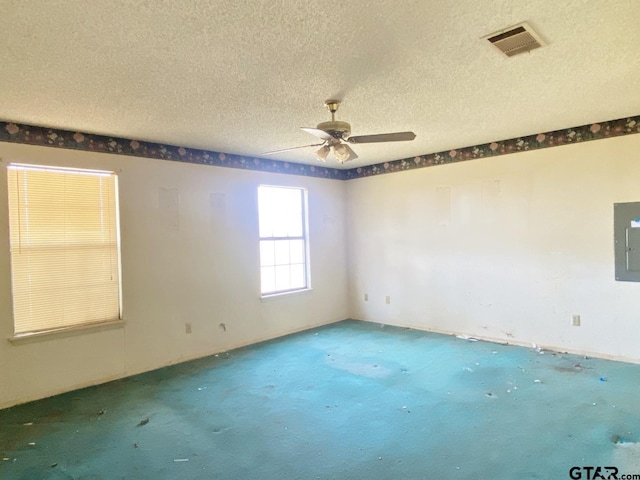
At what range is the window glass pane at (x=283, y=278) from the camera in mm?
5684

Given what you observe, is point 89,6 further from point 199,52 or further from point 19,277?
point 19,277

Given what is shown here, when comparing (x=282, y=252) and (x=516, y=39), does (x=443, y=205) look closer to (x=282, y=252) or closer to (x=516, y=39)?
(x=282, y=252)

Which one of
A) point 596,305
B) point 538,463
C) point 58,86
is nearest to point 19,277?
point 58,86

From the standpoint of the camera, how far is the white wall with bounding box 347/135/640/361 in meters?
4.13

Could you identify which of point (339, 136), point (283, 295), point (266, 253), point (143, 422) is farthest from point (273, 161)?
point (143, 422)

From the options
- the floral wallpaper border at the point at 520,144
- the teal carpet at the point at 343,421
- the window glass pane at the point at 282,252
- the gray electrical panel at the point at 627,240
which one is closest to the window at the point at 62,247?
the teal carpet at the point at 343,421

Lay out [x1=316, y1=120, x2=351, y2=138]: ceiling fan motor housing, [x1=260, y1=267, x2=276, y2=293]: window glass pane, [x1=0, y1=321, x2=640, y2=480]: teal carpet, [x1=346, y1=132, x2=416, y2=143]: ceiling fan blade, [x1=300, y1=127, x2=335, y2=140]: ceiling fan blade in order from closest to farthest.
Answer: [x1=0, y1=321, x2=640, y2=480]: teal carpet < [x1=300, y1=127, x2=335, y2=140]: ceiling fan blade < [x1=316, y1=120, x2=351, y2=138]: ceiling fan motor housing < [x1=346, y1=132, x2=416, y2=143]: ceiling fan blade < [x1=260, y1=267, x2=276, y2=293]: window glass pane

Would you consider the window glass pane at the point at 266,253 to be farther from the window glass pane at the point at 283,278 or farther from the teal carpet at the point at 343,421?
the teal carpet at the point at 343,421

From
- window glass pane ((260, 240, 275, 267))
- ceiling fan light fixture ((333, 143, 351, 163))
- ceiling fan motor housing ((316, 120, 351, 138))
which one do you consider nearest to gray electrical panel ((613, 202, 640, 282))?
ceiling fan light fixture ((333, 143, 351, 163))

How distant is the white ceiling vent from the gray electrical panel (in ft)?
8.76

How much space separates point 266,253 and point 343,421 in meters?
3.02

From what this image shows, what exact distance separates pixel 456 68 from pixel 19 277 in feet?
13.0

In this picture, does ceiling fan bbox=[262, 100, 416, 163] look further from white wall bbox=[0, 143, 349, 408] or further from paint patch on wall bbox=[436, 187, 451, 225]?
paint patch on wall bbox=[436, 187, 451, 225]

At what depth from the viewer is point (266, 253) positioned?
5.55 m
